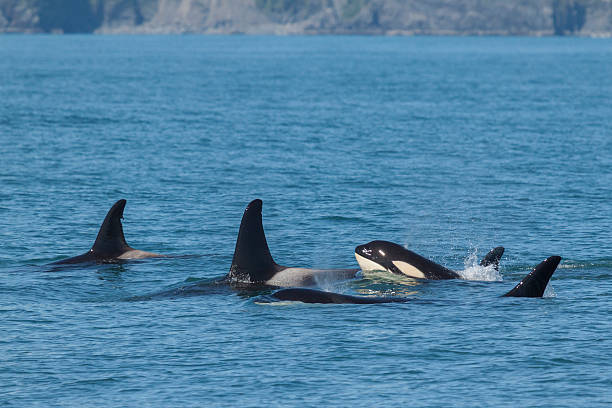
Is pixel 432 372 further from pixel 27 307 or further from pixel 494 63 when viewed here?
pixel 494 63

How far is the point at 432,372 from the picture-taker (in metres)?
19.3

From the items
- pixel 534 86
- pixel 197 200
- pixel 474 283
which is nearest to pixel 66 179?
pixel 197 200

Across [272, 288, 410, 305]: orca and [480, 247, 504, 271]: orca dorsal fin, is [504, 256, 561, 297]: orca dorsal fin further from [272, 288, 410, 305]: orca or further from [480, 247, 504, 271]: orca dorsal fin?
[272, 288, 410, 305]: orca

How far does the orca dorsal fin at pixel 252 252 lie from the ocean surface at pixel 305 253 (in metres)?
0.61

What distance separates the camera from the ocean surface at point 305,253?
18984 mm

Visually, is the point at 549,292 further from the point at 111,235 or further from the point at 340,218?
the point at 340,218

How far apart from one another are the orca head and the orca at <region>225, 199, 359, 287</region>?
1570mm

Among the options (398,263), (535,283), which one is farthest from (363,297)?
(535,283)

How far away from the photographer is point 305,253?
30.6 m

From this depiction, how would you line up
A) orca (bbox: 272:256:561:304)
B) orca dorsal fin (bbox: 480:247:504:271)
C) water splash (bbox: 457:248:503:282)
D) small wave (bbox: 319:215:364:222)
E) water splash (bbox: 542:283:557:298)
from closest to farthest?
orca (bbox: 272:256:561:304) → water splash (bbox: 542:283:557:298) → water splash (bbox: 457:248:503:282) → orca dorsal fin (bbox: 480:247:504:271) → small wave (bbox: 319:215:364:222)

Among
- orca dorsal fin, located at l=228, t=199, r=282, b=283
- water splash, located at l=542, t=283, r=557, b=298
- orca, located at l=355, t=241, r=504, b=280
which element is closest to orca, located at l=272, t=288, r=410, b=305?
orca dorsal fin, located at l=228, t=199, r=282, b=283

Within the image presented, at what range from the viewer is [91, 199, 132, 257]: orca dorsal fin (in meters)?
29.1

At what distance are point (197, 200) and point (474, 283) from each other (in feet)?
57.7

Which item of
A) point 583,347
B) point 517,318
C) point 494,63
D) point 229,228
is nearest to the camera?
point 583,347
